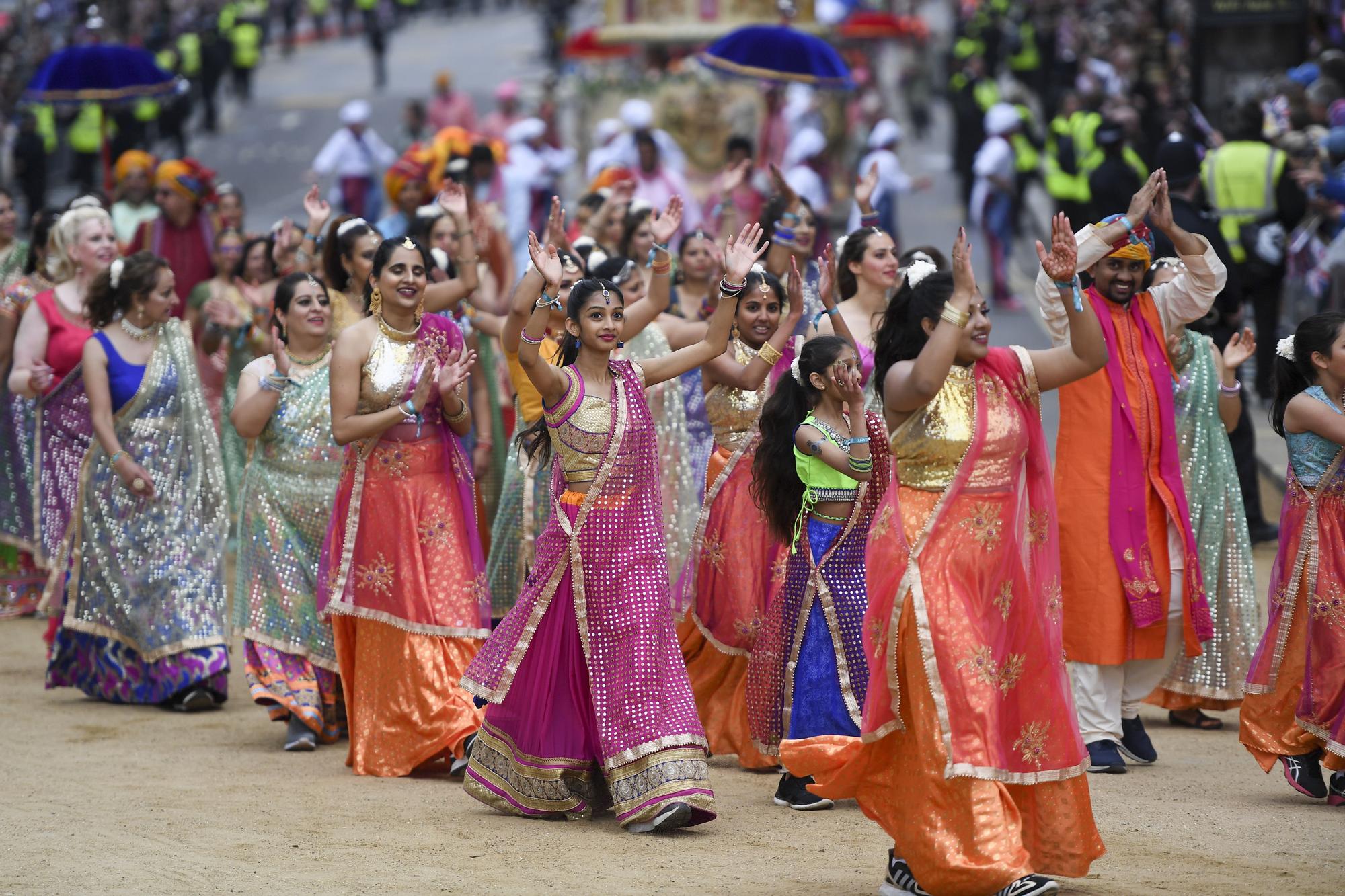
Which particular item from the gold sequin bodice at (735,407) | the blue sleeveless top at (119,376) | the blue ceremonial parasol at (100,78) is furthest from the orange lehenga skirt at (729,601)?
the blue ceremonial parasol at (100,78)

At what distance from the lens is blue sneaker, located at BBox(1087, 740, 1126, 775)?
7.15 metres

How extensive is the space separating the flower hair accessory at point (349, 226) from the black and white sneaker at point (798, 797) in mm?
3067

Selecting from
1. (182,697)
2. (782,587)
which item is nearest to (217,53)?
(182,697)

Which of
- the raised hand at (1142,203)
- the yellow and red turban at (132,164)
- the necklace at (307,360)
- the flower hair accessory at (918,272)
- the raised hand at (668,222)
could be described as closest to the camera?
the flower hair accessory at (918,272)

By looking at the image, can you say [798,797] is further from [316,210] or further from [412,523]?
[316,210]

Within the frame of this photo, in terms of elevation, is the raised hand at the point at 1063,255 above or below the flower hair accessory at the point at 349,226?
above

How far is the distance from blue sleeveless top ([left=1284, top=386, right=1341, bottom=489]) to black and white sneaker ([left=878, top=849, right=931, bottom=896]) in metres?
2.32

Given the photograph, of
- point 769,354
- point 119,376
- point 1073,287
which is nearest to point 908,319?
point 1073,287

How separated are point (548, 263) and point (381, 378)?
1.12m

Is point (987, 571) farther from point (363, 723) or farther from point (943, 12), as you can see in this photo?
point (943, 12)

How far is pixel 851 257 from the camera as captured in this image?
782 cm

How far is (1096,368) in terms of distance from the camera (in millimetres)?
5387

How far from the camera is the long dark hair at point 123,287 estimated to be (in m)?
8.48

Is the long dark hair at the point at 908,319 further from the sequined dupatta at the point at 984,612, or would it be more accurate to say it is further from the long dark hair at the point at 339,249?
the long dark hair at the point at 339,249
